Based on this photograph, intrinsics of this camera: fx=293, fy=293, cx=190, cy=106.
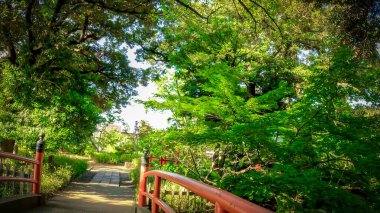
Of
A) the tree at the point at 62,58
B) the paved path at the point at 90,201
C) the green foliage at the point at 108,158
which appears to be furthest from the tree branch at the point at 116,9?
the green foliage at the point at 108,158

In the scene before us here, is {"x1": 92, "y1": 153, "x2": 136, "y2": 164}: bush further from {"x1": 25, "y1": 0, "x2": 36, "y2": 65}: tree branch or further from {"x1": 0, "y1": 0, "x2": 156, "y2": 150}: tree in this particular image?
{"x1": 25, "y1": 0, "x2": 36, "y2": 65}: tree branch

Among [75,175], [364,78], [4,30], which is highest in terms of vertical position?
[4,30]

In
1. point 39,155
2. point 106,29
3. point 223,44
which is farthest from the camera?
point 106,29

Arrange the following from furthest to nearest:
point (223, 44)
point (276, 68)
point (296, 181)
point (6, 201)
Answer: point (276, 68), point (223, 44), point (6, 201), point (296, 181)

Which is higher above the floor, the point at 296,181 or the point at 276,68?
the point at 276,68

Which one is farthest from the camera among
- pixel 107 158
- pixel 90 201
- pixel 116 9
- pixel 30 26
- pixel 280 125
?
pixel 107 158

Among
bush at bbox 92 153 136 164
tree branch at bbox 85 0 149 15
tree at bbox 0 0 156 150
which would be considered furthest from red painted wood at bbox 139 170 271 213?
bush at bbox 92 153 136 164

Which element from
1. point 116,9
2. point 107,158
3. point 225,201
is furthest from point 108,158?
point 225,201

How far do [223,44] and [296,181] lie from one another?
7.29 meters

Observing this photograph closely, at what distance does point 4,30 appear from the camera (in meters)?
9.12

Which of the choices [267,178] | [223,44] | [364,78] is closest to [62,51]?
[223,44]

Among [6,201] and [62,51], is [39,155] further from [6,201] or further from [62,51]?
[62,51]

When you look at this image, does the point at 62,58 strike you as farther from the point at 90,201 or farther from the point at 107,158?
the point at 107,158

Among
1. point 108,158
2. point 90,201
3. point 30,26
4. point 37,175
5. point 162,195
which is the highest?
point 30,26
